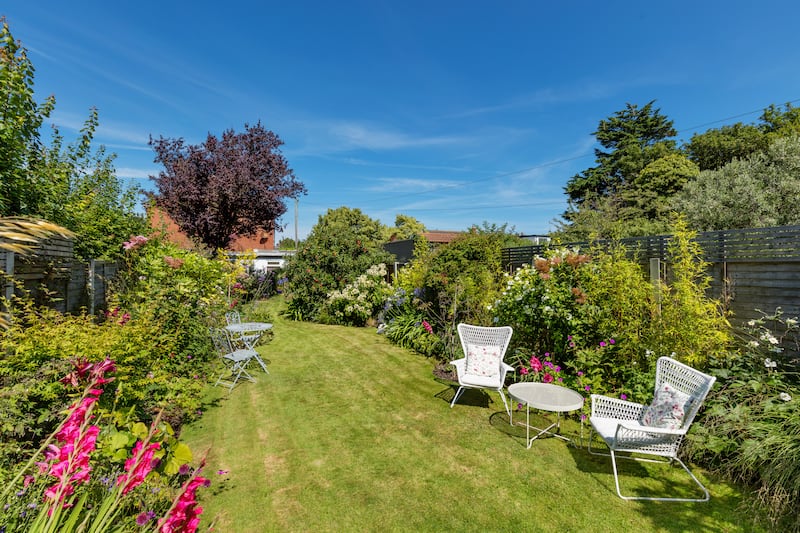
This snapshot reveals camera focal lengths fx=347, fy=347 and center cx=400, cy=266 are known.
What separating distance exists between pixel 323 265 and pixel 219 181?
547 centimetres

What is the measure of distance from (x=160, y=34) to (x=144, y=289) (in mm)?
6260

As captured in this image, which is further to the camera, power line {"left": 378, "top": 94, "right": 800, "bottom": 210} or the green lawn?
power line {"left": 378, "top": 94, "right": 800, "bottom": 210}

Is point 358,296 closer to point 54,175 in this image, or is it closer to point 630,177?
point 54,175

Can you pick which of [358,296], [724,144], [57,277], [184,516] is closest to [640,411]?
[184,516]

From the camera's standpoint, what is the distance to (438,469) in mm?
3170

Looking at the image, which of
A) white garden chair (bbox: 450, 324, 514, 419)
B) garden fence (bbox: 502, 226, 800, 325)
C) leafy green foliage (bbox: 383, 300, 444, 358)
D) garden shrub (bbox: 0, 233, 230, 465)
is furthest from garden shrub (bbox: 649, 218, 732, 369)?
garden shrub (bbox: 0, 233, 230, 465)

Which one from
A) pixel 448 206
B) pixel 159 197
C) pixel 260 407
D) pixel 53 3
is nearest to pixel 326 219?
pixel 159 197

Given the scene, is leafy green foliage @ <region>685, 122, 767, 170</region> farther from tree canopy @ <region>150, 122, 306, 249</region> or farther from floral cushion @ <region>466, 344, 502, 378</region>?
tree canopy @ <region>150, 122, 306, 249</region>

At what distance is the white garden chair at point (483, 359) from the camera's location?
4.43 metres

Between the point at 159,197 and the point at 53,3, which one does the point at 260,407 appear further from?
the point at 159,197

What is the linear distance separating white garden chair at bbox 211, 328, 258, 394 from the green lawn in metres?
0.29

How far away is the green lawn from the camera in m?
2.53

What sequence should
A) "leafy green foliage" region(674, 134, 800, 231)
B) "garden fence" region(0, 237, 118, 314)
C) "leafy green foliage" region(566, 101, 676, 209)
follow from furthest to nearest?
"leafy green foliage" region(566, 101, 676, 209)
"leafy green foliage" region(674, 134, 800, 231)
"garden fence" region(0, 237, 118, 314)

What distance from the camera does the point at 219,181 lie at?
1238 centimetres
